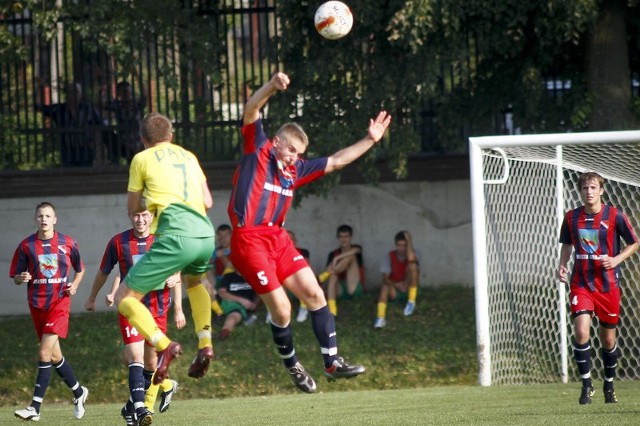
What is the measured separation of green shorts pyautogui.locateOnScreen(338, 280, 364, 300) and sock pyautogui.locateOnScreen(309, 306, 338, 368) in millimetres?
8085

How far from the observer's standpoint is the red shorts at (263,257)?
8.74m

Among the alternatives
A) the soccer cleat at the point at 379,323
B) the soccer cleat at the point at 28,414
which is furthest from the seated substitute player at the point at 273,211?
the soccer cleat at the point at 379,323

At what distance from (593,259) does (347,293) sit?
691cm

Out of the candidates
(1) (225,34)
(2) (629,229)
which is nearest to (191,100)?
(1) (225,34)

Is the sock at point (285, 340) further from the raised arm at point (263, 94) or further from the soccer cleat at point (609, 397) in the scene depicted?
the soccer cleat at point (609, 397)

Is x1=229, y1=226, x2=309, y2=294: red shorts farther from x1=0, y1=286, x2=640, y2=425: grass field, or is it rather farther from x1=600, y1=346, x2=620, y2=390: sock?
x1=600, y1=346, x2=620, y2=390: sock

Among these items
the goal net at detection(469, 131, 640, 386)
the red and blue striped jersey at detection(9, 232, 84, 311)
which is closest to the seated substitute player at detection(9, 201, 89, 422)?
the red and blue striped jersey at detection(9, 232, 84, 311)

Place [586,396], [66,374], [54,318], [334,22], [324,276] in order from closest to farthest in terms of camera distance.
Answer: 1. [334,22]
2. [586,396]
3. [54,318]
4. [66,374]
5. [324,276]

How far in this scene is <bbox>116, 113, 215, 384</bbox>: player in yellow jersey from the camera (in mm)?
8398

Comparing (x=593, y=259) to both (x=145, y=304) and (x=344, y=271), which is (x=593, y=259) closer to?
(x=145, y=304)

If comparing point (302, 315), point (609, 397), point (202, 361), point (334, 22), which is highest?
point (334, 22)

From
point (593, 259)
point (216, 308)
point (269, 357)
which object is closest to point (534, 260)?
point (593, 259)

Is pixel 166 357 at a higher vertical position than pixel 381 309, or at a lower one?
higher

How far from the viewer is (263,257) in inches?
346
